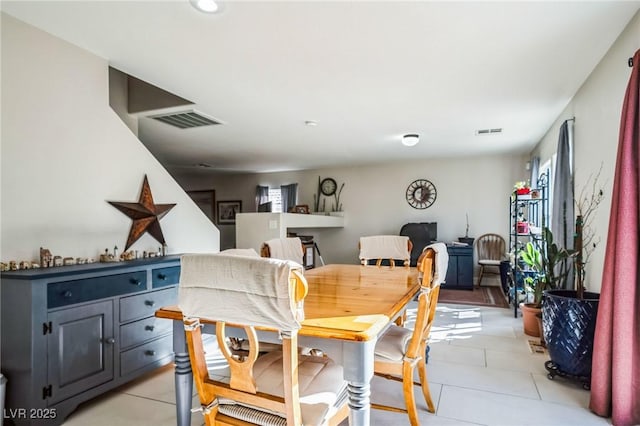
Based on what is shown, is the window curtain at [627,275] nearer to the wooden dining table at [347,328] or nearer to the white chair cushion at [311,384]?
the wooden dining table at [347,328]

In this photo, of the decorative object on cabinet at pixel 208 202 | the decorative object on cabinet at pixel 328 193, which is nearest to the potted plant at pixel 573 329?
the decorative object on cabinet at pixel 328 193

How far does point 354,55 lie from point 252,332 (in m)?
1.99

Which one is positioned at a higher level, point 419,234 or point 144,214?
point 144,214

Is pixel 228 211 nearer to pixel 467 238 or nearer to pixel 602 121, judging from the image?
pixel 467 238

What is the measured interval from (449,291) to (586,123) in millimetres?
3568

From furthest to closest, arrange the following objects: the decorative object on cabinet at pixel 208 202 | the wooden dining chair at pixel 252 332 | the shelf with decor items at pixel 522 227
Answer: the decorative object on cabinet at pixel 208 202
the shelf with decor items at pixel 522 227
the wooden dining chair at pixel 252 332

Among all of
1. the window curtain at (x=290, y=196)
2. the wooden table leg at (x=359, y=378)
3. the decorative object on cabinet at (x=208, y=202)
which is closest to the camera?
the wooden table leg at (x=359, y=378)

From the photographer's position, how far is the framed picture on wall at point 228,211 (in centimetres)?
838

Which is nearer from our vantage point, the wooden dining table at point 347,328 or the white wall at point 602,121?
the wooden dining table at point 347,328

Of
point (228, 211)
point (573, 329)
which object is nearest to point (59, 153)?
point (573, 329)

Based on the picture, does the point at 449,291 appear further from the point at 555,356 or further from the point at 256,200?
the point at 256,200

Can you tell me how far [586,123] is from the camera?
113 inches

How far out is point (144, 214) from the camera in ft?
9.55

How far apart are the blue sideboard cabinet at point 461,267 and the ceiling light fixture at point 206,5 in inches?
203
